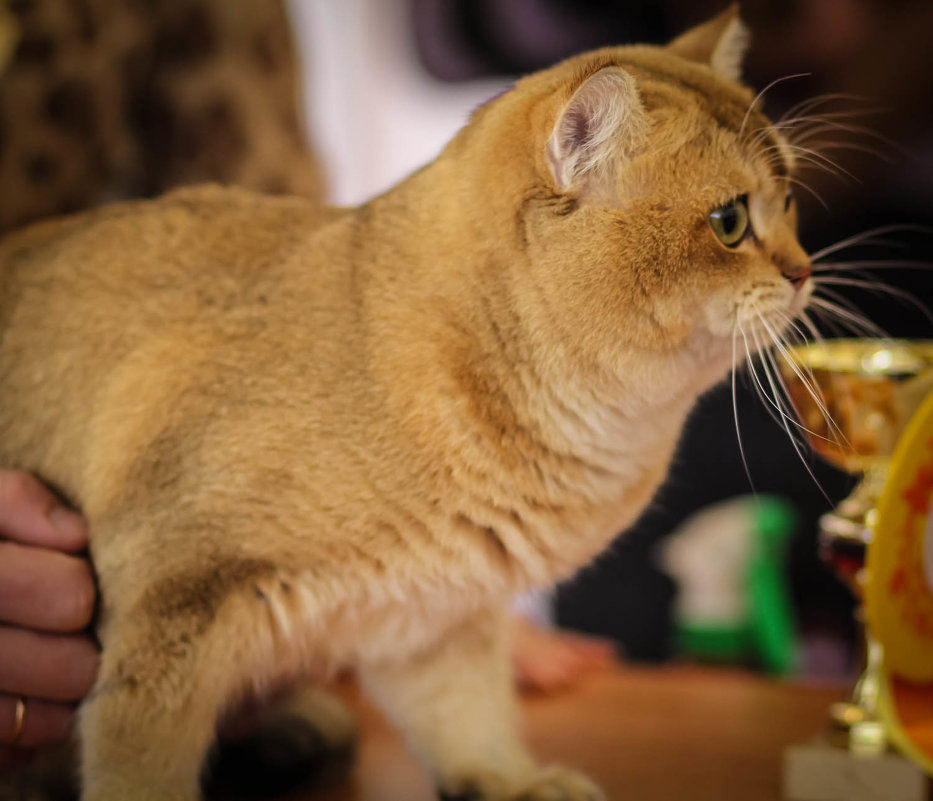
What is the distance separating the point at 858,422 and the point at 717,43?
→ 463mm

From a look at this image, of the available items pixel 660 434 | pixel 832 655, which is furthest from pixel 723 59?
pixel 832 655

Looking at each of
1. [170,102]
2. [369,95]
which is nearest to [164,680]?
[170,102]

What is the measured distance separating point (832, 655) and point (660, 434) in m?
1.23

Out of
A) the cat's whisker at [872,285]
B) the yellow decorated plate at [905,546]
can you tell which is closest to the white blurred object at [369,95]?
the cat's whisker at [872,285]

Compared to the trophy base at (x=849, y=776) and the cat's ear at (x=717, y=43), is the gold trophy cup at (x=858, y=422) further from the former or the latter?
the cat's ear at (x=717, y=43)

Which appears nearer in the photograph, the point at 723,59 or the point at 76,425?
the point at 76,425

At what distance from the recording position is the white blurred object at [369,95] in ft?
9.14

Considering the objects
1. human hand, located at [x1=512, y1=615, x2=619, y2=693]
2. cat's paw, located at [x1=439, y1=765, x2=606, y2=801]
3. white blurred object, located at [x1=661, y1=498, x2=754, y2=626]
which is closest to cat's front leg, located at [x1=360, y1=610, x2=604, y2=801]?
cat's paw, located at [x1=439, y1=765, x2=606, y2=801]

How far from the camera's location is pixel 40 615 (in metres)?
0.83

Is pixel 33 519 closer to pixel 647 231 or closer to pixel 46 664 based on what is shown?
pixel 46 664

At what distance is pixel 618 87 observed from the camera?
81cm

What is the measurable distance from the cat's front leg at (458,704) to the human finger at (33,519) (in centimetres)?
36

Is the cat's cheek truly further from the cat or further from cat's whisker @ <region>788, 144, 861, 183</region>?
cat's whisker @ <region>788, 144, 861, 183</region>

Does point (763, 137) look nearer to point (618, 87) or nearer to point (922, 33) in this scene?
point (618, 87)
